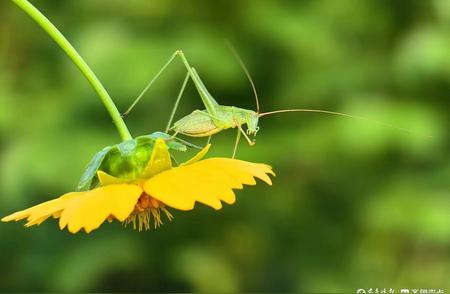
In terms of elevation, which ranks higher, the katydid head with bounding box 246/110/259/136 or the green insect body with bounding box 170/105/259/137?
the katydid head with bounding box 246/110/259/136

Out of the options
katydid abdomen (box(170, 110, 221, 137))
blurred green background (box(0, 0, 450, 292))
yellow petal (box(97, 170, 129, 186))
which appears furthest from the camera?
blurred green background (box(0, 0, 450, 292))

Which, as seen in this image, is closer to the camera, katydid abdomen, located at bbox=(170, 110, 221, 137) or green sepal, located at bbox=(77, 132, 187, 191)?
green sepal, located at bbox=(77, 132, 187, 191)

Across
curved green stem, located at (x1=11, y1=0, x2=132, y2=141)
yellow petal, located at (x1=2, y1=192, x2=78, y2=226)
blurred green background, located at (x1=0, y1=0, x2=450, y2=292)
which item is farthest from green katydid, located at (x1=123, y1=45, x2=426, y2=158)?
blurred green background, located at (x1=0, y1=0, x2=450, y2=292)

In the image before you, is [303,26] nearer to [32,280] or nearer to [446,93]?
[446,93]

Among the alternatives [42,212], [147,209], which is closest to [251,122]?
[147,209]

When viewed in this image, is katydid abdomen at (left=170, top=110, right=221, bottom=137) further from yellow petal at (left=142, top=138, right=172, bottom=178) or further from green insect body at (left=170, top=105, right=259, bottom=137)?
yellow petal at (left=142, top=138, right=172, bottom=178)

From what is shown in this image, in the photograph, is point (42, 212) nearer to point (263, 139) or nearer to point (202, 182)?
point (202, 182)
